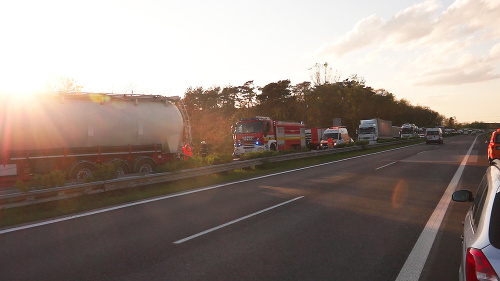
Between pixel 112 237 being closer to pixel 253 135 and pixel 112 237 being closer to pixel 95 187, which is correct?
pixel 95 187

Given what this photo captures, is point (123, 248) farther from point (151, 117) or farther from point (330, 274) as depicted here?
point (151, 117)

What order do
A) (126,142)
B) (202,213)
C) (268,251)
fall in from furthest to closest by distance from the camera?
(126,142) < (202,213) < (268,251)

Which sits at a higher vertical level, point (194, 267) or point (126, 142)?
point (126, 142)

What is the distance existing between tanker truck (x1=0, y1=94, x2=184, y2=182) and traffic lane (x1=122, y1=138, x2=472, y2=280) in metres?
8.47

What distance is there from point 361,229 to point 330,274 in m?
2.49

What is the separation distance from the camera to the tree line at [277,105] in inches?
2179

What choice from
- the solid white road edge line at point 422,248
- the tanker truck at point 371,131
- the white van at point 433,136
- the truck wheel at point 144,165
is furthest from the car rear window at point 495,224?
the white van at point 433,136

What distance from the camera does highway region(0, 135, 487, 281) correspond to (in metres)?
5.07

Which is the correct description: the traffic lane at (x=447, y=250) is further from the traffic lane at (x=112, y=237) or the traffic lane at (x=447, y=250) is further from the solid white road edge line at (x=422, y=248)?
the traffic lane at (x=112, y=237)

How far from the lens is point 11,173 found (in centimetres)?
1274

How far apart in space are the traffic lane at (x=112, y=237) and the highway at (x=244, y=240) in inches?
0.7

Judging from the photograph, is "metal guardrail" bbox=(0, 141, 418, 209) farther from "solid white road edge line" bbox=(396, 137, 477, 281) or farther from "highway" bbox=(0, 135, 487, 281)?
"solid white road edge line" bbox=(396, 137, 477, 281)

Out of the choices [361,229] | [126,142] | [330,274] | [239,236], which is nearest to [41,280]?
[239,236]

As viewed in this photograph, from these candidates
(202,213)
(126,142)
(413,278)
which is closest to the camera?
(413,278)
